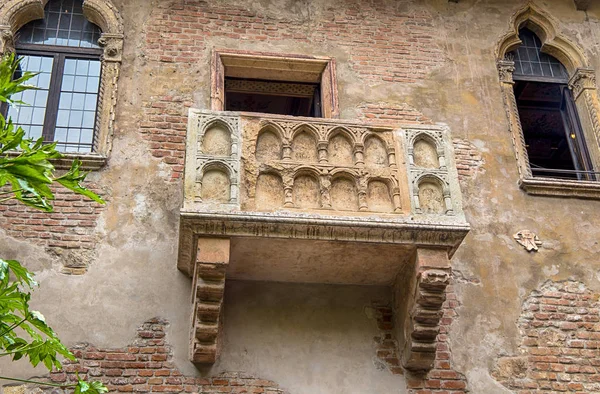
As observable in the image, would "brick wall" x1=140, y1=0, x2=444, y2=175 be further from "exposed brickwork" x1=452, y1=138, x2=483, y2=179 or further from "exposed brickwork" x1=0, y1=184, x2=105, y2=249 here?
"exposed brickwork" x1=0, y1=184, x2=105, y2=249

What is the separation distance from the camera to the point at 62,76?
866 cm

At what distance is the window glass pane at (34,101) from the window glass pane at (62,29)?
29cm

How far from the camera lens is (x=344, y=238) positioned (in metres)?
6.52

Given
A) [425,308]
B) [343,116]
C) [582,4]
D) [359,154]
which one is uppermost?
[582,4]

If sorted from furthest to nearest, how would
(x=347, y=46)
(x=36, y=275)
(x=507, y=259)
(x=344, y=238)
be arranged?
(x=347, y=46)
(x=507, y=259)
(x=36, y=275)
(x=344, y=238)

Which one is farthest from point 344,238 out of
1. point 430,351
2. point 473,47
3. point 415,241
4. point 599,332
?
point 473,47

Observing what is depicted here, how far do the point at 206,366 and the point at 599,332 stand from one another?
12.3ft

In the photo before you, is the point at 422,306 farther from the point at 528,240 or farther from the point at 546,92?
the point at 546,92

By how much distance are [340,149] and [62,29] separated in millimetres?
3925

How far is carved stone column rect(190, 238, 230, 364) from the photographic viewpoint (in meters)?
6.35

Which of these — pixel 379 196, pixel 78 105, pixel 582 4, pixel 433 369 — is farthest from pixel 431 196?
pixel 582 4

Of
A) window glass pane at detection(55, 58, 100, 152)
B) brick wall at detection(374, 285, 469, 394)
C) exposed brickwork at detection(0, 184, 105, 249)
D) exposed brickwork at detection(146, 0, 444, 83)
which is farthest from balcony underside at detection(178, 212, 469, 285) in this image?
exposed brickwork at detection(146, 0, 444, 83)

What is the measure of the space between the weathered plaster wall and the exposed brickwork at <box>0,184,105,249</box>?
87 millimetres

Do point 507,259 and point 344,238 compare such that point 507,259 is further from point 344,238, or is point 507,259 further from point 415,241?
point 344,238
